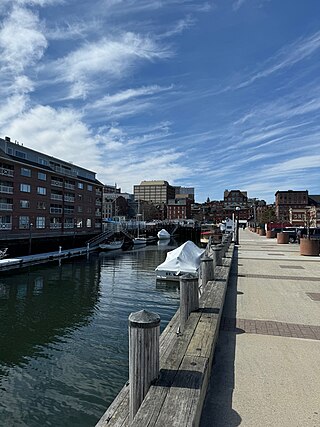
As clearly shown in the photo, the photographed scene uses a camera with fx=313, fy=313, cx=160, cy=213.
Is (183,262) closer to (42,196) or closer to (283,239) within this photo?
(283,239)

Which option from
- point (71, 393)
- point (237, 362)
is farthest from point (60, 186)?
point (237, 362)

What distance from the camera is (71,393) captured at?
7.87 m

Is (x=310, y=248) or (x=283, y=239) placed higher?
(x=310, y=248)

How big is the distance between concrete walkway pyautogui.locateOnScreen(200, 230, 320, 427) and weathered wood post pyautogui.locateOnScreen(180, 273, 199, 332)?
860 millimetres

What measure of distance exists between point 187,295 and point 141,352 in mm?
3181

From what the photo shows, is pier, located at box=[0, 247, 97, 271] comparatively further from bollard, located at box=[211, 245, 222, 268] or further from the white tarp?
bollard, located at box=[211, 245, 222, 268]

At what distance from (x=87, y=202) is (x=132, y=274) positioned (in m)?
30.2

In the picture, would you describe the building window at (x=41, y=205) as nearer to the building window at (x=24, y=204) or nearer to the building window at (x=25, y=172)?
the building window at (x=24, y=204)

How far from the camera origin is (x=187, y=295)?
6.55m

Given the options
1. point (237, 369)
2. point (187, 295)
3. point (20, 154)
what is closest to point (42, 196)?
point (20, 154)

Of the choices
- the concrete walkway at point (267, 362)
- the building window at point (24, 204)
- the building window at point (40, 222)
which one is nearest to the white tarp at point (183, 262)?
the concrete walkway at point (267, 362)

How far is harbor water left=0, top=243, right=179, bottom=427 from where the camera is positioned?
7.35 meters

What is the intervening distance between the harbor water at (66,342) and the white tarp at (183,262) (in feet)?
4.86

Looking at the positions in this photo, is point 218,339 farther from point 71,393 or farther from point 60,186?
point 60,186
